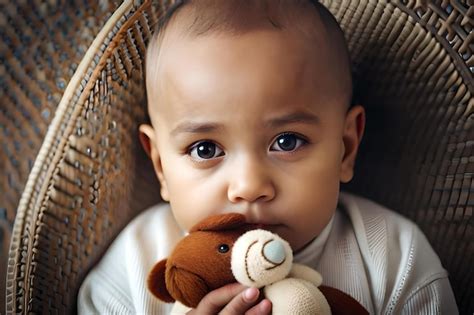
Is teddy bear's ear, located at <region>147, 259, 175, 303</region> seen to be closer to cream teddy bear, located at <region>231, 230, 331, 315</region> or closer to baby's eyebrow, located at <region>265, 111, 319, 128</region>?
cream teddy bear, located at <region>231, 230, 331, 315</region>

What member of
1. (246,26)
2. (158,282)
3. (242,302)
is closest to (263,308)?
(242,302)

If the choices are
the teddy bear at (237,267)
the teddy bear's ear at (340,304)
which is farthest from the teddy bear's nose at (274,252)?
the teddy bear's ear at (340,304)

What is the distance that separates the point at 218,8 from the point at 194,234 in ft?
0.98

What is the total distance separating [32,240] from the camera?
90cm

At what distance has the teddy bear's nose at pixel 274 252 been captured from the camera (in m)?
0.69

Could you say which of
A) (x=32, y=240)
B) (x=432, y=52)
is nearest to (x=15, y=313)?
(x=32, y=240)

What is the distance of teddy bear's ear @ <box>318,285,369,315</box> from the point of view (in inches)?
30.7

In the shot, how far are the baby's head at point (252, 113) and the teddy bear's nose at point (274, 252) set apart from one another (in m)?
0.09

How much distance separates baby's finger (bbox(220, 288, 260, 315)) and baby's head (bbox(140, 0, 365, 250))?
106 mm

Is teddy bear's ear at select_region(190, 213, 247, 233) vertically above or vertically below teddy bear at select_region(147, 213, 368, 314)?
above

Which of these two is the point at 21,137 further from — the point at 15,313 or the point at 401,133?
the point at 401,133

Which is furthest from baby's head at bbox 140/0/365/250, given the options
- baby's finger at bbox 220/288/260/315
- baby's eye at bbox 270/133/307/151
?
baby's finger at bbox 220/288/260/315

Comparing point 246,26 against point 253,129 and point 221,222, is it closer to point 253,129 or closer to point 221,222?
point 253,129

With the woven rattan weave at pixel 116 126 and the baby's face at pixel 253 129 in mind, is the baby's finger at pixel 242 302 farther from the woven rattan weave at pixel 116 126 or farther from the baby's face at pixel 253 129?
the woven rattan weave at pixel 116 126
